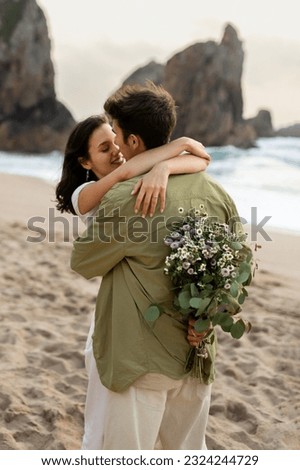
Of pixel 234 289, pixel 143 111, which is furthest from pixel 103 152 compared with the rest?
pixel 234 289

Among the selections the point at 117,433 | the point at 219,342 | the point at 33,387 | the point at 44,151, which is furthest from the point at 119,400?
the point at 44,151

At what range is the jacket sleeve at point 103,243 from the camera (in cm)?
228

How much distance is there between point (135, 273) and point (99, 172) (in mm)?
488

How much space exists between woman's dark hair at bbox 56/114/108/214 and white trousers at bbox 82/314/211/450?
58cm

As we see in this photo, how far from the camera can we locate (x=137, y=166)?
232 cm

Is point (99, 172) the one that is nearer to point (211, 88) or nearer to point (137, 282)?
point (137, 282)

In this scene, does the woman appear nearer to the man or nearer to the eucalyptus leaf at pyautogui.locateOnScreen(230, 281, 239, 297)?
the man

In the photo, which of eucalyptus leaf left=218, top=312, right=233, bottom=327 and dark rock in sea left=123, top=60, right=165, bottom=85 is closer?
eucalyptus leaf left=218, top=312, right=233, bottom=327

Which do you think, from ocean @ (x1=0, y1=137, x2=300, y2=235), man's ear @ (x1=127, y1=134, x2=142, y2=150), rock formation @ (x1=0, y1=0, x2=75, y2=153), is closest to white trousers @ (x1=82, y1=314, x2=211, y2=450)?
man's ear @ (x1=127, y1=134, x2=142, y2=150)

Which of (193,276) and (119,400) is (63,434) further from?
(193,276)

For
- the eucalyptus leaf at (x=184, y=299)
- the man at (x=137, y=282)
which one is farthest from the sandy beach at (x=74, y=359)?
the eucalyptus leaf at (x=184, y=299)

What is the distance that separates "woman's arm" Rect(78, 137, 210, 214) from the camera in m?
2.32

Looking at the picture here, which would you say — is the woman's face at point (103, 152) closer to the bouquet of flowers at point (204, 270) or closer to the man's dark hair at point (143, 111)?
the man's dark hair at point (143, 111)
